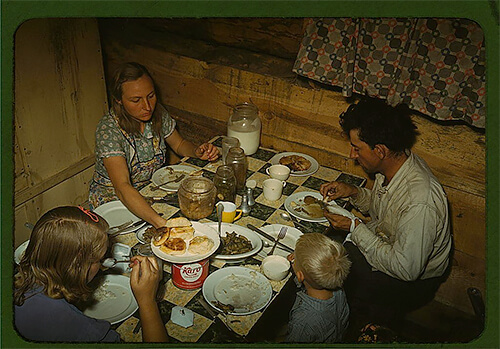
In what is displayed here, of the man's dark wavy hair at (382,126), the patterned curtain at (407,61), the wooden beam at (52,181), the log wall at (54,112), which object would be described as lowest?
the wooden beam at (52,181)

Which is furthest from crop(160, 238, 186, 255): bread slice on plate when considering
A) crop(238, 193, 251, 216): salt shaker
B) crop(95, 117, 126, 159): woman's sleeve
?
crop(95, 117, 126, 159): woman's sleeve

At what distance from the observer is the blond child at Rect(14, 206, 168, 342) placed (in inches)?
80.4

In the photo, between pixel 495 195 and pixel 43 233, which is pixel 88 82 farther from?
pixel 495 195

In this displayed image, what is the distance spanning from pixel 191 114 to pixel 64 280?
2767mm

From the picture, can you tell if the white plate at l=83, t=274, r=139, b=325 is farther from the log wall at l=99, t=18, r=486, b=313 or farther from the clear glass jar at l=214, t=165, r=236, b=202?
the log wall at l=99, t=18, r=486, b=313

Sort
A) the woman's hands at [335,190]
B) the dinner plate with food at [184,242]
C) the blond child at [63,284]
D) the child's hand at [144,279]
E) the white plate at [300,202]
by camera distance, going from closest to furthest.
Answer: the blond child at [63,284]
the child's hand at [144,279]
the dinner plate with food at [184,242]
the white plate at [300,202]
the woman's hands at [335,190]

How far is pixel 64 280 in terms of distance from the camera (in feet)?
7.04

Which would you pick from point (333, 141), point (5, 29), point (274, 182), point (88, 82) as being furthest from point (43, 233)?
point (88, 82)

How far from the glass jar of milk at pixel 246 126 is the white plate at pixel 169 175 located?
506mm

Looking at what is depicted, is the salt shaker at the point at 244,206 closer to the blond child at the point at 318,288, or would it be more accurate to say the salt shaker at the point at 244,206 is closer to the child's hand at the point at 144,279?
the blond child at the point at 318,288

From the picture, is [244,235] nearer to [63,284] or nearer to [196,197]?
[196,197]

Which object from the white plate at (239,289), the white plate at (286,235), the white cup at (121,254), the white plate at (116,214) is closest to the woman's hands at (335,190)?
the white plate at (286,235)

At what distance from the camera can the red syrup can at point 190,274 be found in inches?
96.3

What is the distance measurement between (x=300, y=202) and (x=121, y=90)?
1557 millimetres
